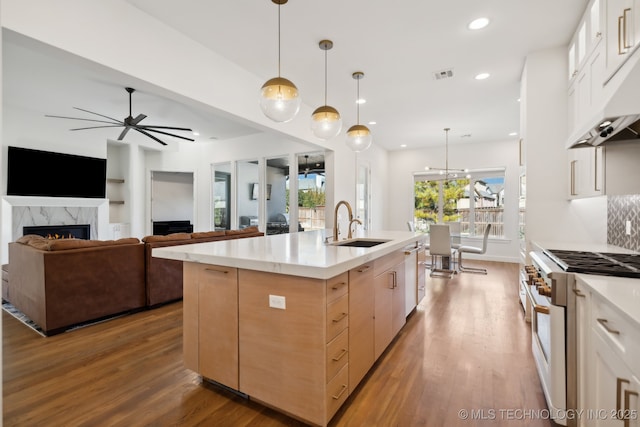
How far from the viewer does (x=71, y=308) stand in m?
2.92

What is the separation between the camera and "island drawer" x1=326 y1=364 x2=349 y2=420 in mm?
1604

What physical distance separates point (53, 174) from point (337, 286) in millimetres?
6383

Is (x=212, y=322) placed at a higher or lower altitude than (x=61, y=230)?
lower

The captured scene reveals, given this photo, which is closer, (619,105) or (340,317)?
(619,105)

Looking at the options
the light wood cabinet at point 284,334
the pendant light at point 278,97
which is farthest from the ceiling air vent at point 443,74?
the light wood cabinet at point 284,334

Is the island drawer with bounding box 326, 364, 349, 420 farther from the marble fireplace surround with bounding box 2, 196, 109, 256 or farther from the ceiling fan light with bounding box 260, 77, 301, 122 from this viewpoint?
the marble fireplace surround with bounding box 2, 196, 109, 256

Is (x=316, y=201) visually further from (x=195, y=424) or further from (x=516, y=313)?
(x=195, y=424)

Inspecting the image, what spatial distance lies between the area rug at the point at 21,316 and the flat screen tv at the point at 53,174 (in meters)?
2.52

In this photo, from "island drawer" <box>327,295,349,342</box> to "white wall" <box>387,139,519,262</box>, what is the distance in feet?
22.1

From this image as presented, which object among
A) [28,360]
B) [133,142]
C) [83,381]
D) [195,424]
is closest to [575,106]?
[195,424]

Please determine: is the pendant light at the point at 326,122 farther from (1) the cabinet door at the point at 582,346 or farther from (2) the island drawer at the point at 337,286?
(1) the cabinet door at the point at 582,346

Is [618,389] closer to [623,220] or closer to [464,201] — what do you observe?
[623,220]

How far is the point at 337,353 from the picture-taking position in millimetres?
1679

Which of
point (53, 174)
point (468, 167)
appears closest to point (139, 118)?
point (53, 174)
